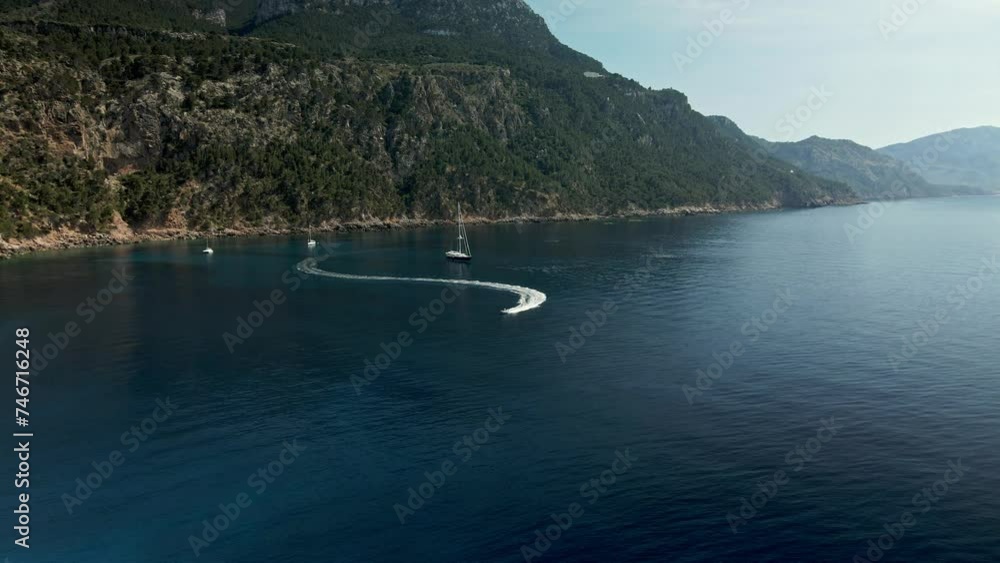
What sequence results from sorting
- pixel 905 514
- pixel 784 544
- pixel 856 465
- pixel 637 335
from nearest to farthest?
pixel 784 544
pixel 905 514
pixel 856 465
pixel 637 335

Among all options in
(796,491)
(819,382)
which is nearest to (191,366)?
(796,491)

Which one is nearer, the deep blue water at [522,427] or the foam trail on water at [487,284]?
the deep blue water at [522,427]

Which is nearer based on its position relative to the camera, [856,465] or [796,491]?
[796,491]

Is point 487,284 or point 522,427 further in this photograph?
point 487,284

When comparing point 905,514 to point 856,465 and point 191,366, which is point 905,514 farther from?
point 191,366

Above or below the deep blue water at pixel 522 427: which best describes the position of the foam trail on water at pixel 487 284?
above
